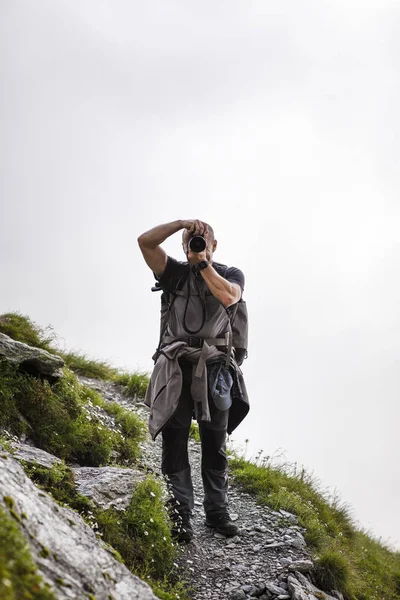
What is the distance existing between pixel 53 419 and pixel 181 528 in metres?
2.40

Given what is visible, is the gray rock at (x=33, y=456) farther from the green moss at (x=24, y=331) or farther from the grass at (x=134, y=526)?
the green moss at (x=24, y=331)

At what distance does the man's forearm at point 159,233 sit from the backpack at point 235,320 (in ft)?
1.98

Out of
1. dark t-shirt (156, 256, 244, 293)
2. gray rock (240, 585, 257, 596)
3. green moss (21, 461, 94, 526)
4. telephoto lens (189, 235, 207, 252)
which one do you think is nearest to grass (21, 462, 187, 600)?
green moss (21, 461, 94, 526)

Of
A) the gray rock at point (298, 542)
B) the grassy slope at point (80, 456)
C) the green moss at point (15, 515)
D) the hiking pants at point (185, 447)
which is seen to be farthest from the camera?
the gray rock at point (298, 542)

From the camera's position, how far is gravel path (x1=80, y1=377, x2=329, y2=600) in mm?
6246

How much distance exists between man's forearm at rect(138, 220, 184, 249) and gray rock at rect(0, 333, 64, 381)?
292cm

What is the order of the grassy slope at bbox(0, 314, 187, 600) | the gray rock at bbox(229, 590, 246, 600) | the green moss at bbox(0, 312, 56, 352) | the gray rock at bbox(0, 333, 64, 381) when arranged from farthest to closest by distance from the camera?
the green moss at bbox(0, 312, 56, 352)
the gray rock at bbox(0, 333, 64, 381)
the gray rock at bbox(229, 590, 246, 600)
the grassy slope at bbox(0, 314, 187, 600)

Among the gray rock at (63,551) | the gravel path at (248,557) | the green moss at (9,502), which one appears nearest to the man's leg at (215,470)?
the gravel path at (248,557)

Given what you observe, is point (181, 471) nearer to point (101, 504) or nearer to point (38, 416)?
point (101, 504)

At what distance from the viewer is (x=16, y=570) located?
8.74ft

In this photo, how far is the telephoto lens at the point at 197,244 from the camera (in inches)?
249

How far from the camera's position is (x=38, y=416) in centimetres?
777

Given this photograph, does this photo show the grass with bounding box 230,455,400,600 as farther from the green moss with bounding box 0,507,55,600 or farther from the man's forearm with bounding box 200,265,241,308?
the green moss with bounding box 0,507,55,600

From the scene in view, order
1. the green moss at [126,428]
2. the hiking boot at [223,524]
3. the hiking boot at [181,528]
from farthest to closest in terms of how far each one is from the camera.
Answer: the green moss at [126,428] → the hiking boot at [223,524] → the hiking boot at [181,528]
